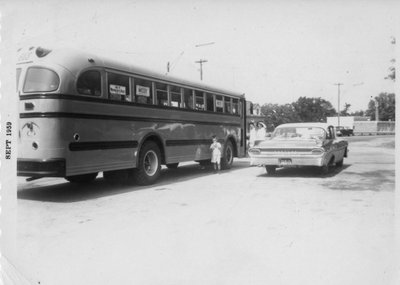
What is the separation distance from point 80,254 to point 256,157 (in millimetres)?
6858

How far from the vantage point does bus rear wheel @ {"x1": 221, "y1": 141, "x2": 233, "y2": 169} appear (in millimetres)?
13102

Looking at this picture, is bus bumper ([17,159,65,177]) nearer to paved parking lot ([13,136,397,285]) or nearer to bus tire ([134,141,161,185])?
paved parking lot ([13,136,397,285])

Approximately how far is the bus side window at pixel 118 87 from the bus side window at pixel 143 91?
306 mm

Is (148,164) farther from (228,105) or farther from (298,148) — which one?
(228,105)

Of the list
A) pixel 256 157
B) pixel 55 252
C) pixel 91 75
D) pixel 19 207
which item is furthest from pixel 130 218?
pixel 256 157

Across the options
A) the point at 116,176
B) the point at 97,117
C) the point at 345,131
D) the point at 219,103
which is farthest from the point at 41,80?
Answer: the point at 345,131

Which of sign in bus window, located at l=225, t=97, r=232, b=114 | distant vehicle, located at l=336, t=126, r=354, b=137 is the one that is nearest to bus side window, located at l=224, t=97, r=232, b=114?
sign in bus window, located at l=225, t=97, r=232, b=114

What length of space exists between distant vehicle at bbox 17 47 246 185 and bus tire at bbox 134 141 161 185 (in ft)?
0.07

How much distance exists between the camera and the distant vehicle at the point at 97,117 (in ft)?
23.3

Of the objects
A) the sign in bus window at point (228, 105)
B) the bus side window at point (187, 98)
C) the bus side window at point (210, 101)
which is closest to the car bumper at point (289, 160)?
the bus side window at point (187, 98)

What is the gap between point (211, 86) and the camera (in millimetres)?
12586

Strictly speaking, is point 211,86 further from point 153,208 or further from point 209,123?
point 153,208

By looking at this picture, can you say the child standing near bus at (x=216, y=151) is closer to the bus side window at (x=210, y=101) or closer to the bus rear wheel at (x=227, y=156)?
the bus rear wheel at (x=227, y=156)

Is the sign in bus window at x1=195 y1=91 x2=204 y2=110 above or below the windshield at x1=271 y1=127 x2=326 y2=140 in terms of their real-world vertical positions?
above
